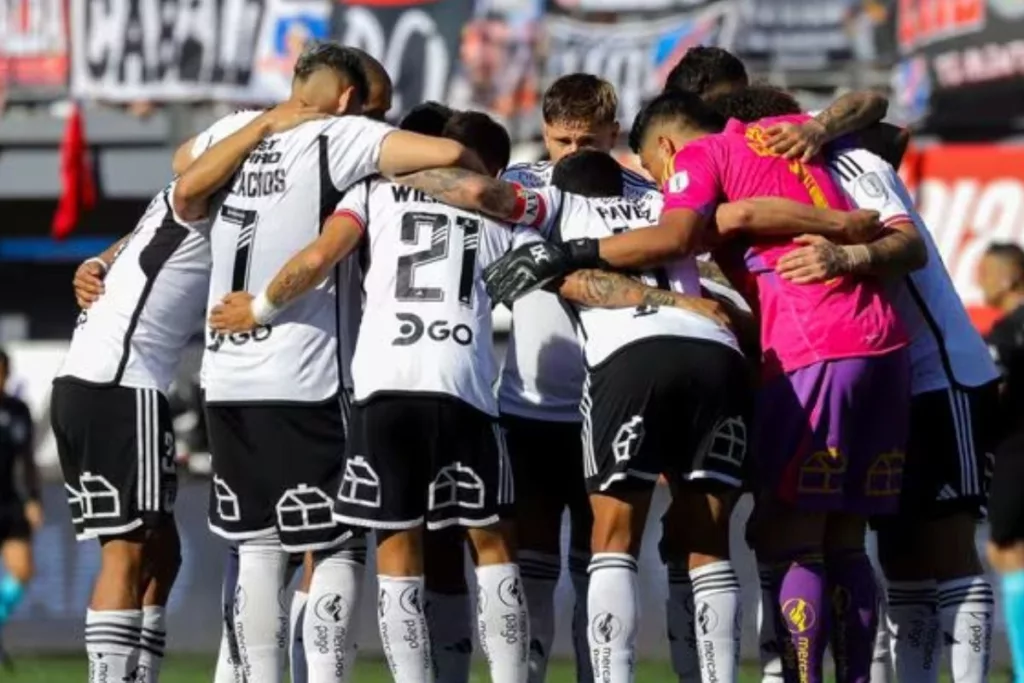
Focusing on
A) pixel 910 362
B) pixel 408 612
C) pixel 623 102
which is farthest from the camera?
pixel 623 102

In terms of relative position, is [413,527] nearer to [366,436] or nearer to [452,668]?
[366,436]

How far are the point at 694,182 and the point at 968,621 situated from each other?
1.89m

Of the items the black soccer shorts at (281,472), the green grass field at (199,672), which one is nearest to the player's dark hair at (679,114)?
the black soccer shorts at (281,472)

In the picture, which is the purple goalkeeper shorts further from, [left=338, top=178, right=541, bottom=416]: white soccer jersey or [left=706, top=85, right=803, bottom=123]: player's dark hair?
[left=706, top=85, right=803, bottom=123]: player's dark hair

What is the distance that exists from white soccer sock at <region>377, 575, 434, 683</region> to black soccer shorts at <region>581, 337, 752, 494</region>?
0.72 metres

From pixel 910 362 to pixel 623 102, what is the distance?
17.8m

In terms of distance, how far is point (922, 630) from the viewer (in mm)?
8742

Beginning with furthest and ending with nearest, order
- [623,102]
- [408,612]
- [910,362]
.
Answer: [623,102], [910,362], [408,612]

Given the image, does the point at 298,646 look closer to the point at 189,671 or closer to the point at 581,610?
the point at 581,610

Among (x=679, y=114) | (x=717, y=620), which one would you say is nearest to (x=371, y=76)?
(x=679, y=114)

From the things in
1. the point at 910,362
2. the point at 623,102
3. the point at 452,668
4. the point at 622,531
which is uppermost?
the point at 623,102

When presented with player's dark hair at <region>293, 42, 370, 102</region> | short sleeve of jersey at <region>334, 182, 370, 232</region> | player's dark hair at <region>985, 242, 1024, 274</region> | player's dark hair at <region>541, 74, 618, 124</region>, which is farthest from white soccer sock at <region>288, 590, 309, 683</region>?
player's dark hair at <region>985, 242, 1024, 274</region>

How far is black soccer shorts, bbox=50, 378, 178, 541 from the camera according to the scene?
8.64m

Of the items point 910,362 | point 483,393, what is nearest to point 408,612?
point 483,393
